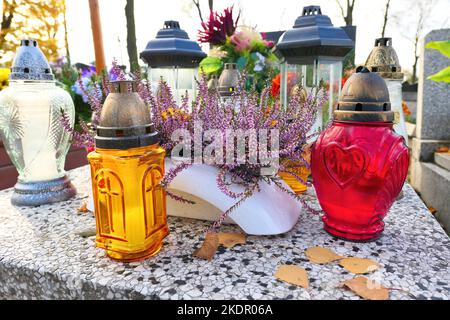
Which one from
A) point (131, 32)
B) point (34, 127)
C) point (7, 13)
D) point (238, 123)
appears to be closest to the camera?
point (238, 123)

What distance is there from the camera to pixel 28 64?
1.18m

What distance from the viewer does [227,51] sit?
2.22m

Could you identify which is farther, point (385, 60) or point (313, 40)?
point (313, 40)

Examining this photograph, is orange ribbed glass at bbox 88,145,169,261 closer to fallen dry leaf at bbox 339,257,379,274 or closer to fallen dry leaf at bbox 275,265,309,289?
fallen dry leaf at bbox 275,265,309,289

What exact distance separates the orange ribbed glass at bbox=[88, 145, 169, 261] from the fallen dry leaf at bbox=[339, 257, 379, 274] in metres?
0.46

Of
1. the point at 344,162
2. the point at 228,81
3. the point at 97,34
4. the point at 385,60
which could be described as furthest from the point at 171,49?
the point at 344,162

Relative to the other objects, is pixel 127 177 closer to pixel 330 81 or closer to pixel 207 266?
pixel 207 266

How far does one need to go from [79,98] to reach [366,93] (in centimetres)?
220

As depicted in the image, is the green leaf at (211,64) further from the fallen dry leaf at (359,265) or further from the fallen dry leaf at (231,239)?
the fallen dry leaf at (359,265)

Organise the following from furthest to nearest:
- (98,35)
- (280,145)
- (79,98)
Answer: (98,35) < (79,98) < (280,145)

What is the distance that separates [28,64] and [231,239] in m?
0.94

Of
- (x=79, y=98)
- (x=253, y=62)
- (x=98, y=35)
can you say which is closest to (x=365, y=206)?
(x=253, y=62)

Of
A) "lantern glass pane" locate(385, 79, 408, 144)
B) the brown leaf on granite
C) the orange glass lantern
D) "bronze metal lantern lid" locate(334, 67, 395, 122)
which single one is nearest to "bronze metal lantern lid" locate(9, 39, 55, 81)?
the orange glass lantern
